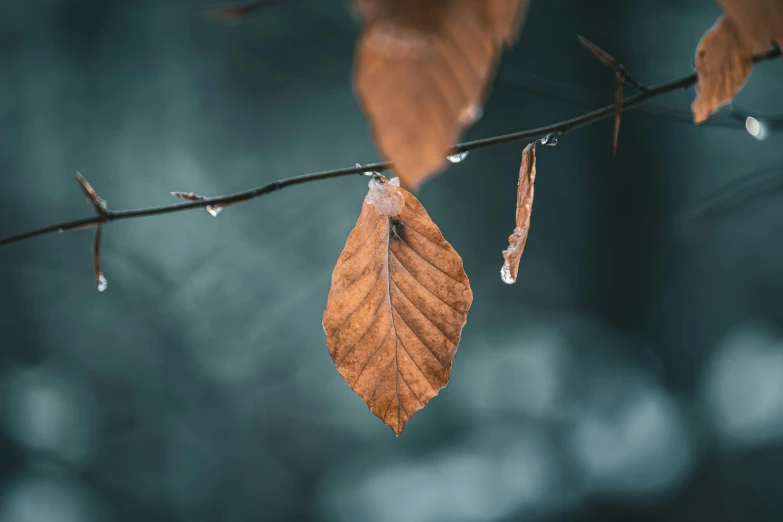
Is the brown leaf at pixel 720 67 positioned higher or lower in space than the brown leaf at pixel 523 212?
lower

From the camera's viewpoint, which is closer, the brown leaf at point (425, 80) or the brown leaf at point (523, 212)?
the brown leaf at point (425, 80)

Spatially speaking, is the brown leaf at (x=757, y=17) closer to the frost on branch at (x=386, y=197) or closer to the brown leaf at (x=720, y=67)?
the brown leaf at (x=720, y=67)

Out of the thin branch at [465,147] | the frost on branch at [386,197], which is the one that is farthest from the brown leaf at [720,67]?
the frost on branch at [386,197]

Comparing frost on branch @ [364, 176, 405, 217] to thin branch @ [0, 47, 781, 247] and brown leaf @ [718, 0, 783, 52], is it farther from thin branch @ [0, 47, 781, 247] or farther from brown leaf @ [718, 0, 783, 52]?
brown leaf @ [718, 0, 783, 52]

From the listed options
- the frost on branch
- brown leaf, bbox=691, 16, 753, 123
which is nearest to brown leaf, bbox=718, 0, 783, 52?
brown leaf, bbox=691, 16, 753, 123

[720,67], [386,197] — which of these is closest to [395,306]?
[386,197]

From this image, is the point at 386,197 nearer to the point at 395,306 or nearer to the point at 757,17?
the point at 395,306

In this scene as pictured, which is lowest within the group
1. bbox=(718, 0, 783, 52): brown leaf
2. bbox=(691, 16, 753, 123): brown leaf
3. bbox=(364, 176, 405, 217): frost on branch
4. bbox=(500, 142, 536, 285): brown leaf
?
bbox=(718, 0, 783, 52): brown leaf
